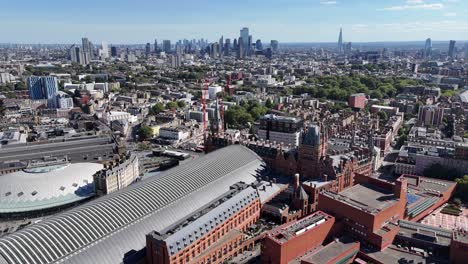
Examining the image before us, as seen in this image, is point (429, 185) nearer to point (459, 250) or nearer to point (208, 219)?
point (459, 250)

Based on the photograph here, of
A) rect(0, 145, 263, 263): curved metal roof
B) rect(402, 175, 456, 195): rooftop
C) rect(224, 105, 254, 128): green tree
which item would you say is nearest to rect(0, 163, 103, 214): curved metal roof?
rect(0, 145, 263, 263): curved metal roof

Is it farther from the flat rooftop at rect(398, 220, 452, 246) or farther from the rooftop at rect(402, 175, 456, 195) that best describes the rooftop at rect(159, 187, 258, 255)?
the rooftop at rect(402, 175, 456, 195)

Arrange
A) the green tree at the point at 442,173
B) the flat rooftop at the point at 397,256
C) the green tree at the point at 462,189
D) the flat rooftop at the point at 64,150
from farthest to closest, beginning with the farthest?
the flat rooftop at the point at 64,150
the green tree at the point at 442,173
the green tree at the point at 462,189
the flat rooftop at the point at 397,256

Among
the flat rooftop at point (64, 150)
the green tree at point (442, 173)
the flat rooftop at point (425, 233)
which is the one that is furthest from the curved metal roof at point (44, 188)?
the green tree at point (442, 173)

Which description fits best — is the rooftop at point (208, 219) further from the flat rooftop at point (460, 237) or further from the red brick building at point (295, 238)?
the flat rooftop at point (460, 237)

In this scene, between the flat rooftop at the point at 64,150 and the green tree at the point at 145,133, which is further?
the green tree at the point at 145,133
